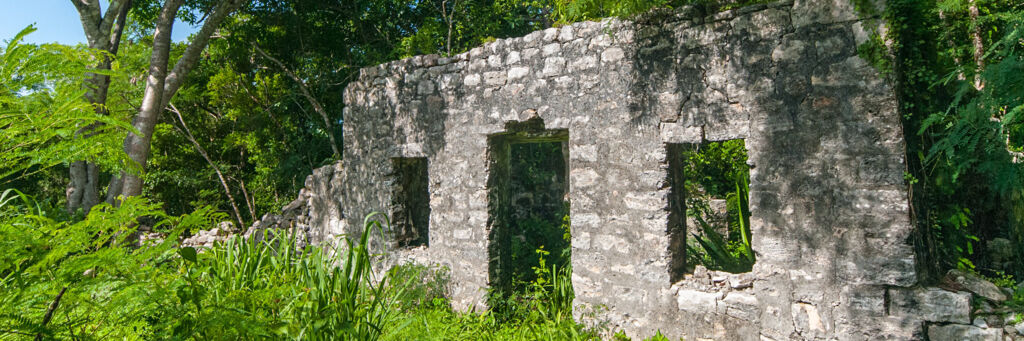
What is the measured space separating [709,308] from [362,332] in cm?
228

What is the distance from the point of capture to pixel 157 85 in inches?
294

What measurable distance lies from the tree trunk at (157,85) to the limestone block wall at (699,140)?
426 cm

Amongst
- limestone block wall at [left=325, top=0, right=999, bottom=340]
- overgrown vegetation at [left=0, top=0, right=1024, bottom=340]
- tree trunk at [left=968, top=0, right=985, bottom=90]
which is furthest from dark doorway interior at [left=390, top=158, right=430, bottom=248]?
tree trunk at [left=968, top=0, right=985, bottom=90]

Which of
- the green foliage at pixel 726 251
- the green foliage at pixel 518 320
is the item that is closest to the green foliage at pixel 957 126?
the green foliage at pixel 726 251

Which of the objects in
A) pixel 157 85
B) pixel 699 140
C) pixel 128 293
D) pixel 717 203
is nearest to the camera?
pixel 128 293

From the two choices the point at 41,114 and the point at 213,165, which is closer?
the point at 41,114

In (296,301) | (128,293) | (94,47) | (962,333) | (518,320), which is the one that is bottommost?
(518,320)

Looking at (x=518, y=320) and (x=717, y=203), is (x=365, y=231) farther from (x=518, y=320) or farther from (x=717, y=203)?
(x=717, y=203)

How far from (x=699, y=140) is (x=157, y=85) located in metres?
7.05

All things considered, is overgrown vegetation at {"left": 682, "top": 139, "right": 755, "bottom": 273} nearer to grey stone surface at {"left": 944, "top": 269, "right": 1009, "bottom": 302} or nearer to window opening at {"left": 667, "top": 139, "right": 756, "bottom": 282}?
window opening at {"left": 667, "top": 139, "right": 756, "bottom": 282}

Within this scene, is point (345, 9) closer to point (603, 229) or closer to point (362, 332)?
point (603, 229)

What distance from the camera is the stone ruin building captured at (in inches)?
126

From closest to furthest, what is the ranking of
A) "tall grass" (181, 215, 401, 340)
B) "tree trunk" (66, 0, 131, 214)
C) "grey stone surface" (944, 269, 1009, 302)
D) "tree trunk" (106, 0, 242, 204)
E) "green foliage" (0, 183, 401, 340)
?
"green foliage" (0, 183, 401, 340) → "tall grass" (181, 215, 401, 340) → "grey stone surface" (944, 269, 1009, 302) → "tree trunk" (106, 0, 242, 204) → "tree trunk" (66, 0, 131, 214)

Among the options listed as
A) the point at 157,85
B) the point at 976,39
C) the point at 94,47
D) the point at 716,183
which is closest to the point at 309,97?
the point at 157,85
